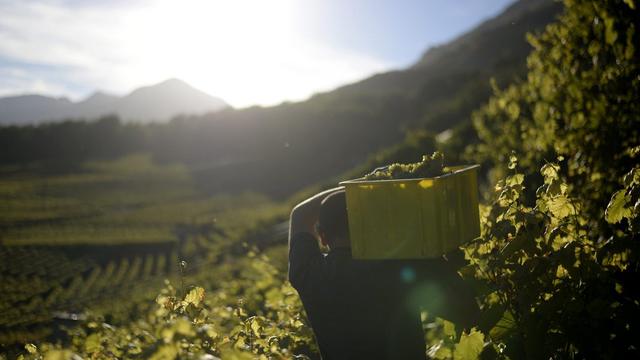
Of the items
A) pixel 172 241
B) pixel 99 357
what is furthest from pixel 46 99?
pixel 99 357

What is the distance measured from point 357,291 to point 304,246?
1.09 feet

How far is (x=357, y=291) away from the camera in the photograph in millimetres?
2244

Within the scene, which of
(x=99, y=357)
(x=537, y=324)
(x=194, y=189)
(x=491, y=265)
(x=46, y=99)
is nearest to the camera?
(x=537, y=324)

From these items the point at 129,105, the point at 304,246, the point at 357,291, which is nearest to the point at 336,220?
the point at 304,246

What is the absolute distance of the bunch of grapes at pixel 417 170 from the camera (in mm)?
2119

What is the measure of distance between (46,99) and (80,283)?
279 feet

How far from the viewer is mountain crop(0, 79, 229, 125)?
64938 millimetres

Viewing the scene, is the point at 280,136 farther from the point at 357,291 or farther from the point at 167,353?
the point at 167,353

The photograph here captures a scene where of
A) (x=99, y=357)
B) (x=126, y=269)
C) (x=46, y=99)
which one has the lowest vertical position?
(x=126, y=269)

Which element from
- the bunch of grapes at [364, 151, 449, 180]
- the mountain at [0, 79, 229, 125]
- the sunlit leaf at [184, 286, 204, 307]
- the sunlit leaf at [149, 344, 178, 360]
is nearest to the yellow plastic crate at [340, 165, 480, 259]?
the bunch of grapes at [364, 151, 449, 180]

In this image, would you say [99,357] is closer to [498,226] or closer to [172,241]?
[498,226]

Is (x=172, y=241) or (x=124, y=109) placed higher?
(x=124, y=109)

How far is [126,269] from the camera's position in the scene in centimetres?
1614

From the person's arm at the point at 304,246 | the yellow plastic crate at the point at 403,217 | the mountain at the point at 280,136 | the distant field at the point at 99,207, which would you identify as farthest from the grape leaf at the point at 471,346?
the mountain at the point at 280,136
